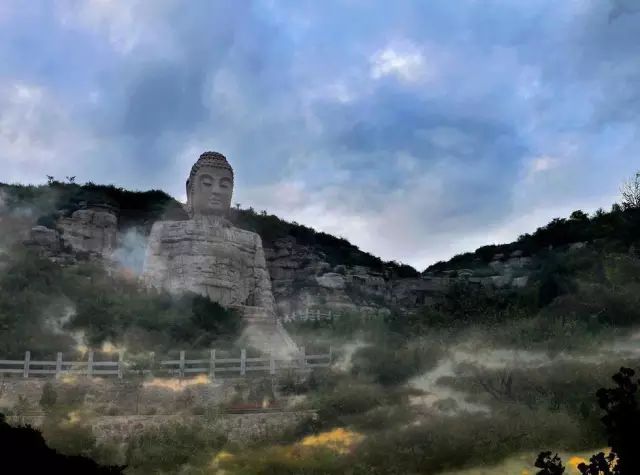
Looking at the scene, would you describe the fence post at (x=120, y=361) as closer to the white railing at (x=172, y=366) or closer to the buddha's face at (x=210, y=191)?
the white railing at (x=172, y=366)

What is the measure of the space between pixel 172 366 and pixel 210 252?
533 centimetres

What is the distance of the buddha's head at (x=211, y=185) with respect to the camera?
22703 millimetres

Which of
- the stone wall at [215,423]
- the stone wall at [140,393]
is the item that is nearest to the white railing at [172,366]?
the stone wall at [140,393]

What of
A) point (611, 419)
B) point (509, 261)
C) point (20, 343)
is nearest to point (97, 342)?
point (20, 343)

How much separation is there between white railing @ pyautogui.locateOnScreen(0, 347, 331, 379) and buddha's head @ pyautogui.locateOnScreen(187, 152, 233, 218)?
19.9 feet

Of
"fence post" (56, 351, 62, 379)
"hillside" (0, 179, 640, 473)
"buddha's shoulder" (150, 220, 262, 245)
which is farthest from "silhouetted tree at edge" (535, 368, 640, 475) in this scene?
"buddha's shoulder" (150, 220, 262, 245)

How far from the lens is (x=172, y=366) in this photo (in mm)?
17109

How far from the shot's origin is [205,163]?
2278 cm

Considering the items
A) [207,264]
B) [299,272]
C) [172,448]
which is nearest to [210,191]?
[207,264]

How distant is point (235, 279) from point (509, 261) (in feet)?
45.2

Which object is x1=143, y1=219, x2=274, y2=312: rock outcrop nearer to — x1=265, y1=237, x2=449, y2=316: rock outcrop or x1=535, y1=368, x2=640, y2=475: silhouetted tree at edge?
x1=265, y1=237, x2=449, y2=316: rock outcrop

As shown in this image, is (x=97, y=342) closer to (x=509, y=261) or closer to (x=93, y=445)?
(x=93, y=445)

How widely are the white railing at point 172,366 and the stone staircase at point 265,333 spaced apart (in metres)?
1.39

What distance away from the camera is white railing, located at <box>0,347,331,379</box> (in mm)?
16719
